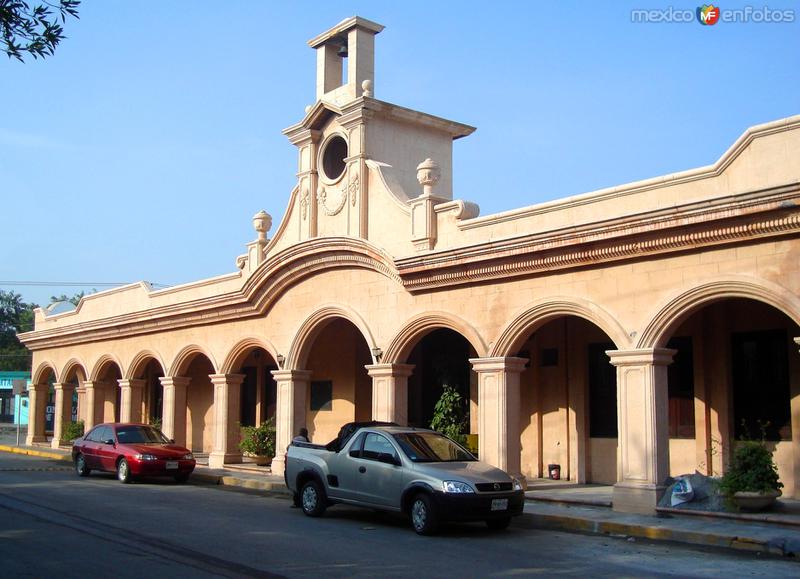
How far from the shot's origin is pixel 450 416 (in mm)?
19484

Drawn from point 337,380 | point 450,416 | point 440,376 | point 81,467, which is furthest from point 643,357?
point 81,467

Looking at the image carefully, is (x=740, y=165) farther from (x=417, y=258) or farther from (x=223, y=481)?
(x=223, y=481)

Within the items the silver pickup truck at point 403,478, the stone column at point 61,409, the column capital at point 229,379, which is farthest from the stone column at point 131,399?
the silver pickup truck at point 403,478

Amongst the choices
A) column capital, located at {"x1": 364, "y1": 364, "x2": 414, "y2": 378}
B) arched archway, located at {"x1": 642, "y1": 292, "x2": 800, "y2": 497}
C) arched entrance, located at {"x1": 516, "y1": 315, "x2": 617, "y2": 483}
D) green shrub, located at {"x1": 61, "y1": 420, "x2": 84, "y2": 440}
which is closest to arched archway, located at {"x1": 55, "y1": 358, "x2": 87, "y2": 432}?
green shrub, located at {"x1": 61, "y1": 420, "x2": 84, "y2": 440}

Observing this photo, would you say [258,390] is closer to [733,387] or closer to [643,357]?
[733,387]

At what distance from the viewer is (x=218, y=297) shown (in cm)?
2411

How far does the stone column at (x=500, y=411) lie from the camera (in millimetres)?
16609

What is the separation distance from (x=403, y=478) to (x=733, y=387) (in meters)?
6.76

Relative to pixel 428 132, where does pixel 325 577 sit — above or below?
below

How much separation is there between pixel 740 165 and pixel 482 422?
259 inches

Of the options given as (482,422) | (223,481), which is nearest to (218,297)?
(223,481)

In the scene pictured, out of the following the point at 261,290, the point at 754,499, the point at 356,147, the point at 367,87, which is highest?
the point at 367,87

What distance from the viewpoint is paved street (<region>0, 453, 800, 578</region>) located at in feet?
31.9

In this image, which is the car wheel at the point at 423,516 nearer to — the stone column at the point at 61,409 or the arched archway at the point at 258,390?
the arched archway at the point at 258,390
